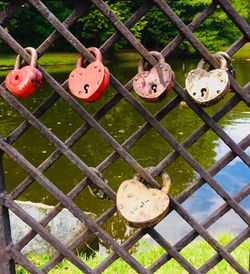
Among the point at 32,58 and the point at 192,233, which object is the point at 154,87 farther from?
the point at 192,233

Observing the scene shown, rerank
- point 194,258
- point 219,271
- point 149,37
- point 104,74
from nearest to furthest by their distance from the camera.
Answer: point 104,74 → point 219,271 → point 194,258 → point 149,37

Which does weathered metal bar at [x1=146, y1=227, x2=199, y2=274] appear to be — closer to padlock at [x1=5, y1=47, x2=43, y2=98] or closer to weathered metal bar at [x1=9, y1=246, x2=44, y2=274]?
weathered metal bar at [x1=9, y1=246, x2=44, y2=274]

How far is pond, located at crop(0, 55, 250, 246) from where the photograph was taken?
647cm

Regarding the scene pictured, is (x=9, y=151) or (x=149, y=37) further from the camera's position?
(x=149, y=37)

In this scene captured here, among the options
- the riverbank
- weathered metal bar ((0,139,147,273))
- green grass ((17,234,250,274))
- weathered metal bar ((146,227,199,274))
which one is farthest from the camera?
the riverbank

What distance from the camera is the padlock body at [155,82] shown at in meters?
2.29

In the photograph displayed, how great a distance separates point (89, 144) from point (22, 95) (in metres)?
8.15

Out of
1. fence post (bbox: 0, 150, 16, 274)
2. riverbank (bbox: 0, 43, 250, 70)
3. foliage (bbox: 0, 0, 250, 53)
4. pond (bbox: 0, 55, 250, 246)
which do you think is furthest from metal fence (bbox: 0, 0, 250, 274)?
foliage (bbox: 0, 0, 250, 53)

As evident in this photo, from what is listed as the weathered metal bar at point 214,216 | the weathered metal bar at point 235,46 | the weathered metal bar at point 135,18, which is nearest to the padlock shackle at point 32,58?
the weathered metal bar at point 135,18

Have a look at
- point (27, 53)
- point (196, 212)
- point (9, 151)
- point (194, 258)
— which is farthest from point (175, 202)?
point (196, 212)

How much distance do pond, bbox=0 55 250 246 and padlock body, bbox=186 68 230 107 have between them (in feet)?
12.1

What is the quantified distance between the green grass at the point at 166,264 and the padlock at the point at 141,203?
153 cm

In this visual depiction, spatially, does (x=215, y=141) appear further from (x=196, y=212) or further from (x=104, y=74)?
(x=104, y=74)

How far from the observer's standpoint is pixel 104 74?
2252 mm
